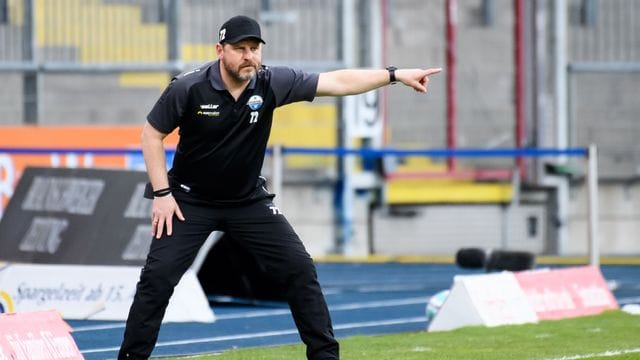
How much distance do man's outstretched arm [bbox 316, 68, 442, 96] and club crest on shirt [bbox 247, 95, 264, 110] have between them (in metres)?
0.37

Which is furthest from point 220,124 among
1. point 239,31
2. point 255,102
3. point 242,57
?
point 239,31

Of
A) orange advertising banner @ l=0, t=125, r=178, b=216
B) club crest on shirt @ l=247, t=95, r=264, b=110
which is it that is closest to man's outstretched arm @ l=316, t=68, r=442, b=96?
→ club crest on shirt @ l=247, t=95, r=264, b=110

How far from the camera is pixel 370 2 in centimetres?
2095

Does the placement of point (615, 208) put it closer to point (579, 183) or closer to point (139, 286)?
point (579, 183)

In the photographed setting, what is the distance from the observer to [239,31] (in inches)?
309

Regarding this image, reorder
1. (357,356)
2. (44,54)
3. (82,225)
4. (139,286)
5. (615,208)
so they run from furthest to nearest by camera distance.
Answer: (615,208) < (44,54) < (82,225) < (357,356) < (139,286)

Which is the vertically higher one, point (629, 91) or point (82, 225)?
point (629, 91)

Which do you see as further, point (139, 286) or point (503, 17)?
point (503, 17)

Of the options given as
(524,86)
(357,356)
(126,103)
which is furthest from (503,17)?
(357,356)

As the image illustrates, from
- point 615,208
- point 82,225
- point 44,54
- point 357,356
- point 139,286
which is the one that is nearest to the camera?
point 139,286

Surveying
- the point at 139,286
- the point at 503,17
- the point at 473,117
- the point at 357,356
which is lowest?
the point at 357,356

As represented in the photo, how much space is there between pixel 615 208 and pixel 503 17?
3175mm

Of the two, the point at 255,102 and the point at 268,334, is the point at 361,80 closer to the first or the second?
the point at 255,102

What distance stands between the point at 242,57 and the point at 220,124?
390 millimetres
